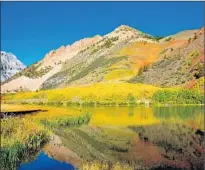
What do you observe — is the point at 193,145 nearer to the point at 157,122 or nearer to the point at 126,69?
the point at 157,122

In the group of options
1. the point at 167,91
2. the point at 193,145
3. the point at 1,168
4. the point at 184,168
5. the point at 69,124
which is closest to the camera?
the point at 1,168

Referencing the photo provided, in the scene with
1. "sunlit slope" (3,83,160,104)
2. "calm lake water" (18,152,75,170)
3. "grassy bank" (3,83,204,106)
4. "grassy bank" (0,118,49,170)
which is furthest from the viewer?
"sunlit slope" (3,83,160,104)

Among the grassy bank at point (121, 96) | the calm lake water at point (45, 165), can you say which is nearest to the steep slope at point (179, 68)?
the grassy bank at point (121, 96)

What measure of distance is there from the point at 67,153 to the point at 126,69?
151848 millimetres

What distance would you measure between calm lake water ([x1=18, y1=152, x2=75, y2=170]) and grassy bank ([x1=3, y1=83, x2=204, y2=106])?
2723 inches

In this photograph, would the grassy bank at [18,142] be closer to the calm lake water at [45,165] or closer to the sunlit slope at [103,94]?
the calm lake water at [45,165]

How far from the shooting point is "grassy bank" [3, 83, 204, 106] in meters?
99.7

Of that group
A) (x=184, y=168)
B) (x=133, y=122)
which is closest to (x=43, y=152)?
(x=184, y=168)

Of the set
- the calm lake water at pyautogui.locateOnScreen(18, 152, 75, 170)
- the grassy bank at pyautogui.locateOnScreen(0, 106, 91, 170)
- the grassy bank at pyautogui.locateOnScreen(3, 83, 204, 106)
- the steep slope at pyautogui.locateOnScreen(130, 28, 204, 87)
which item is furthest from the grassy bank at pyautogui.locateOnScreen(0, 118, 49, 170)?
the steep slope at pyautogui.locateOnScreen(130, 28, 204, 87)

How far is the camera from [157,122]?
53.7 metres

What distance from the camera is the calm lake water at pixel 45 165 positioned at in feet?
85.8

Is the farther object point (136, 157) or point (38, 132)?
point (38, 132)

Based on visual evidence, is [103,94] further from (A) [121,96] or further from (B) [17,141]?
(B) [17,141]

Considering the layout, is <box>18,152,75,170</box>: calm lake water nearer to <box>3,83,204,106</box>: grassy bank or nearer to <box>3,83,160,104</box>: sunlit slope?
<box>3,83,204,106</box>: grassy bank
